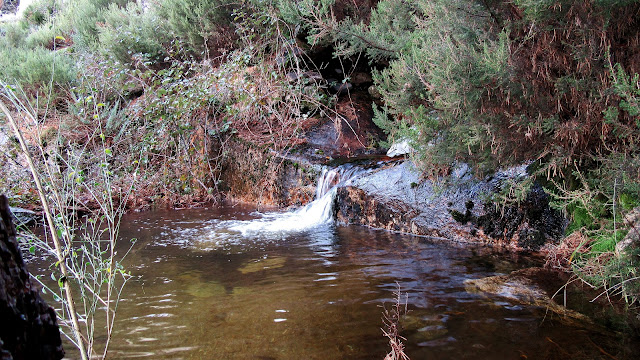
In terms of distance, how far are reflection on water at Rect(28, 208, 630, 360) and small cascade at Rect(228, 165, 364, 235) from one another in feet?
3.04

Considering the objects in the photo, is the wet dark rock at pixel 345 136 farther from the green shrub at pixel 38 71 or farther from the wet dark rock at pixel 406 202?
the green shrub at pixel 38 71

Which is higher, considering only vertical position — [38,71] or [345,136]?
[38,71]

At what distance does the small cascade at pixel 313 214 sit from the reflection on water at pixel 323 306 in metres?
0.93

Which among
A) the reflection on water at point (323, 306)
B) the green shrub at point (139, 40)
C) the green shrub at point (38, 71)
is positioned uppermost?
the green shrub at point (139, 40)

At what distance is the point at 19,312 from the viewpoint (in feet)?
4.27

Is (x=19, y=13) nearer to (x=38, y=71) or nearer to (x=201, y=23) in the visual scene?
(x=38, y=71)

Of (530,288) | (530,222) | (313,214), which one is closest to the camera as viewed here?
(530,288)

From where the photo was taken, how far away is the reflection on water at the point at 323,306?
2.78 m

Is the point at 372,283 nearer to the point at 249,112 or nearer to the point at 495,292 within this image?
the point at 495,292

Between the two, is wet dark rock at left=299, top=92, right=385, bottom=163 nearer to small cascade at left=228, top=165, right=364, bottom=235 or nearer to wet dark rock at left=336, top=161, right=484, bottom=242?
small cascade at left=228, top=165, right=364, bottom=235

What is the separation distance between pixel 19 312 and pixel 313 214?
6029 mm

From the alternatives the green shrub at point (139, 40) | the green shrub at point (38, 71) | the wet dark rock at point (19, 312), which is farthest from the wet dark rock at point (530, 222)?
the green shrub at point (38, 71)

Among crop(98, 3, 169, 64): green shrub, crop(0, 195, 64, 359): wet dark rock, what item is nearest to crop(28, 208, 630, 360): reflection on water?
crop(0, 195, 64, 359): wet dark rock

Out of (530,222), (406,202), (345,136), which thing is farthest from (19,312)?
(345,136)
